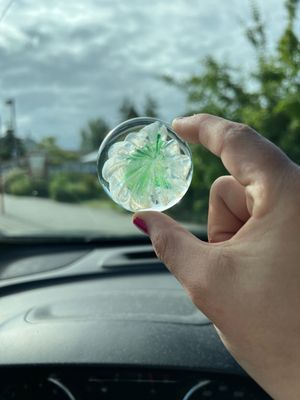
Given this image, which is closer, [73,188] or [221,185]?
[221,185]

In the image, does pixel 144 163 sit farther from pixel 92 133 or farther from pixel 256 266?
pixel 92 133

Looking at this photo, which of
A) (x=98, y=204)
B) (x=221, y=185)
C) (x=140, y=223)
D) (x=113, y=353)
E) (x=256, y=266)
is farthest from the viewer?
(x=98, y=204)

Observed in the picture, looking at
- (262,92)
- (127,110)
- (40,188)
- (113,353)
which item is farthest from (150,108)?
(262,92)

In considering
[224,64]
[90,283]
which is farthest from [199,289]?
[224,64]

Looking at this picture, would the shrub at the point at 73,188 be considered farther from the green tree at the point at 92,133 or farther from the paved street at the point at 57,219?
the green tree at the point at 92,133

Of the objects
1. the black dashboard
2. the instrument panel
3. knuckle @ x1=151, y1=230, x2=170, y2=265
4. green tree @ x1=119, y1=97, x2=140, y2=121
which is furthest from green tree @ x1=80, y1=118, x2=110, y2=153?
knuckle @ x1=151, y1=230, x2=170, y2=265

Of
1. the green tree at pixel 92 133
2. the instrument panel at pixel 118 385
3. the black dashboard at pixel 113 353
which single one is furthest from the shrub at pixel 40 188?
the instrument panel at pixel 118 385

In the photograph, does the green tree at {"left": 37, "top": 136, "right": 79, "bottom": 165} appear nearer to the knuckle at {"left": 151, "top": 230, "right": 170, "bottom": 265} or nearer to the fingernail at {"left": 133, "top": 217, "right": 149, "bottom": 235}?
the fingernail at {"left": 133, "top": 217, "right": 149, "bottom": 235}
